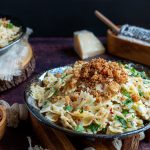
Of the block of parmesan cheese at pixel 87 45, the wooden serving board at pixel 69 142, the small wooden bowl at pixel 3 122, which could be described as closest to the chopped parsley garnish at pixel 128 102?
the wooden serving board at pixel 69 142

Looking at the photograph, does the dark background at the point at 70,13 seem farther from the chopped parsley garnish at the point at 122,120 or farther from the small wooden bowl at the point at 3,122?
the chopped parsley garnish at the point at 122,120

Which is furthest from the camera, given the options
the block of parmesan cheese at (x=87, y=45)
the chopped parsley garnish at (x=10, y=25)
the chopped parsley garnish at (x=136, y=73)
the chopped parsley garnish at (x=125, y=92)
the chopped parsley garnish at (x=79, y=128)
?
the block of parmesan cheese at (x=87, y=45)

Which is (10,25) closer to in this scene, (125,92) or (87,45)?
(87,45)

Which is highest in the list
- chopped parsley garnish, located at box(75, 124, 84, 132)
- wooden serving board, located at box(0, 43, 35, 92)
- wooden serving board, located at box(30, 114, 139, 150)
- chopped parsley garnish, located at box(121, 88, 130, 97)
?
chopped parsley garnish, located at box(121, 88, 130, 97)

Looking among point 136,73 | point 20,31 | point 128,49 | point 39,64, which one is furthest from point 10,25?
point 136,73

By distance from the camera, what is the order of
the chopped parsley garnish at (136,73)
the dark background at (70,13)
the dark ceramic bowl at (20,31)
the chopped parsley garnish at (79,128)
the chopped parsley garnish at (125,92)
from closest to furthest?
the chopped parsley garnish at (79,128)
the chopped parsley garnish at (125,92)
the chopped parsley garnish at (136,73)
the dark ceramic bowl at (20,31)
the dark background at (70,13)

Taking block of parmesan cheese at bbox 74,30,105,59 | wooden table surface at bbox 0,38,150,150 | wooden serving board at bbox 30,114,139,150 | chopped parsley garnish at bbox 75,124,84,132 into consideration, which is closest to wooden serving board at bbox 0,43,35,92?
wooden table surface at bbox 0,38,150,150

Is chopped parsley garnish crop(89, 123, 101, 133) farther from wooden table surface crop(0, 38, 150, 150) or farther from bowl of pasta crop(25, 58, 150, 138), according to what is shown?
wooden table surface crop(0, 38, 150, 150)
